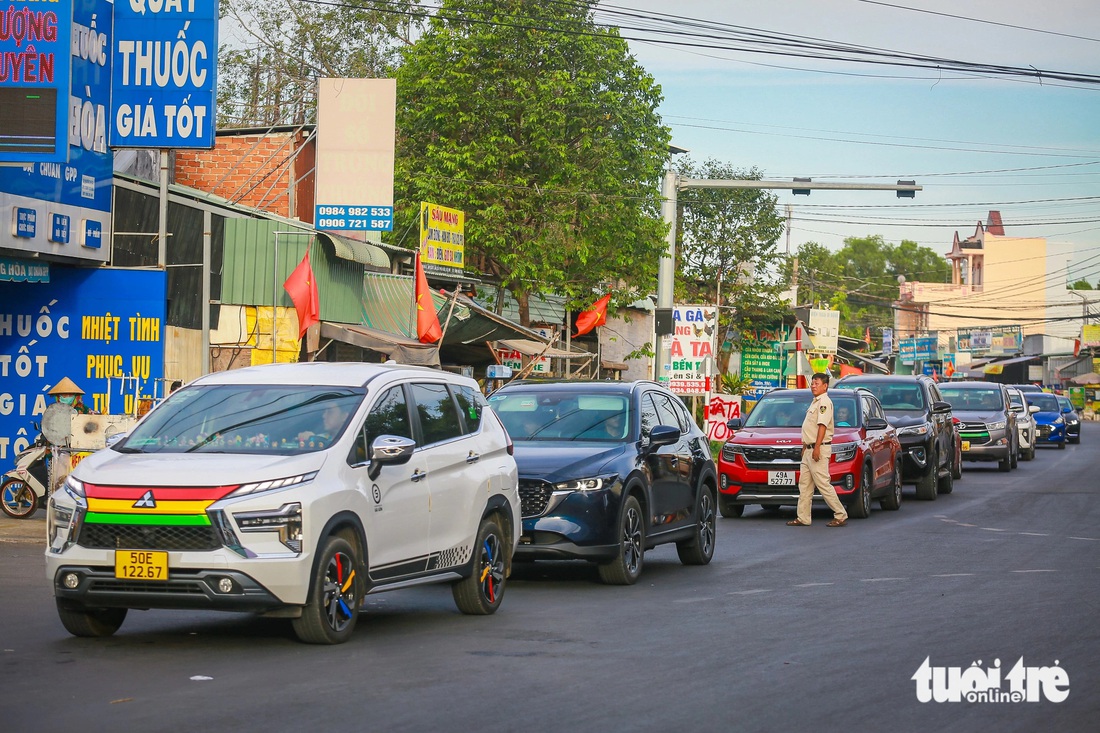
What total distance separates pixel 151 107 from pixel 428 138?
18.3m

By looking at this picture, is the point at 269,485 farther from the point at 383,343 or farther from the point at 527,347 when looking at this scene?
the point at 527,347

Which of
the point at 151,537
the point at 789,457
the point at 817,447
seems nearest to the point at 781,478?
the point at 789,457

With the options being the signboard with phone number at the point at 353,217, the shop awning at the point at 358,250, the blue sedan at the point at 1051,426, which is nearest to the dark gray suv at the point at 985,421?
the blue sedan at the point at 1051,426

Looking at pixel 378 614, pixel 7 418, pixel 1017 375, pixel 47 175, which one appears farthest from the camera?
pixel 1017 375

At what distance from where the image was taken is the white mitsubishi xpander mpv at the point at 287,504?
27.3 feet

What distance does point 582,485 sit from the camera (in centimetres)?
1227

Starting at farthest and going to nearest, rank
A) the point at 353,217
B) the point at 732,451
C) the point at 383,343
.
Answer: the point at 383,343, the point at 353,217, the point at 732,451

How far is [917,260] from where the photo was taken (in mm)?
141875

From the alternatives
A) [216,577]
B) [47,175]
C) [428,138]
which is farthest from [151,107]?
[428,138]

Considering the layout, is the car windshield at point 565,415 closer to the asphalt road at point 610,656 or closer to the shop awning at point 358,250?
the asphalt road at point 610,656

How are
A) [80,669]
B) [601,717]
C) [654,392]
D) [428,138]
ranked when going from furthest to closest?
[428,138] → [654,392] → [80,669] → [601,717]

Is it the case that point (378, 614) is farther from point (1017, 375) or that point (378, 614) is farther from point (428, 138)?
point (1017, 375)

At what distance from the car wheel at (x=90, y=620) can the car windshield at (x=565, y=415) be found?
5060mm

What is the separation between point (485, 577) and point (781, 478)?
9983 mm
